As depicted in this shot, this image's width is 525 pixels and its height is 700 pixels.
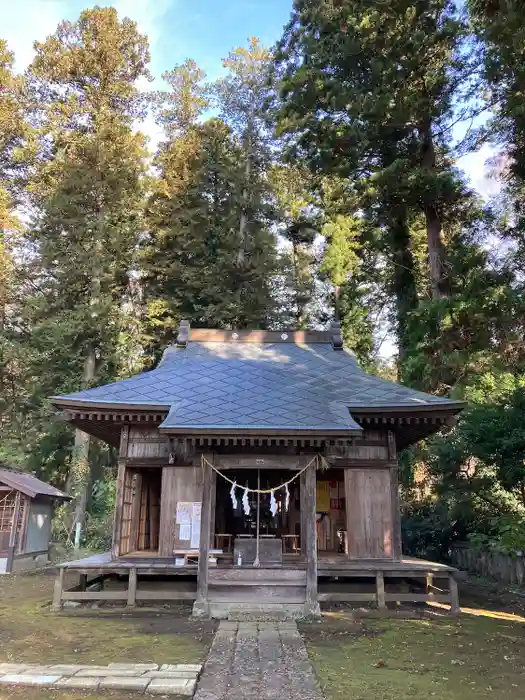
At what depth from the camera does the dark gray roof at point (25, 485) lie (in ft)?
55.2

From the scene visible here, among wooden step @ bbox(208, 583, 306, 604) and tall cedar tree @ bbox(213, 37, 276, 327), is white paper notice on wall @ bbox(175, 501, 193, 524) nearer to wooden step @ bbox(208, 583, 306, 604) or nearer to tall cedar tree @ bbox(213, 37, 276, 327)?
wooden step @ bbox(208, 583, 306, 604)

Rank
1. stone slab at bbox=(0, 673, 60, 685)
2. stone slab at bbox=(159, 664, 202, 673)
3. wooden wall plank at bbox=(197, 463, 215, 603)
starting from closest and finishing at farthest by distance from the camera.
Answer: stone slab at bbox=(0, 673, 60, 685), stone slab at bbox=(159, 664, 202, 673), wooden wall plank at bbox=(197, 463, 215, 603)

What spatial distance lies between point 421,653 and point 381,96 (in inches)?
581

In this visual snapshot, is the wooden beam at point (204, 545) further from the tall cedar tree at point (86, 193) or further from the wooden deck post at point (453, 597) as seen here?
the tall cedar tree at point (86, 193)

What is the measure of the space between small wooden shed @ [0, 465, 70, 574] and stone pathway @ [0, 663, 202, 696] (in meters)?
11.9

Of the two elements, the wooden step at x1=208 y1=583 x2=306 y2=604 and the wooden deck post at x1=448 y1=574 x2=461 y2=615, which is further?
the wooden deck post at x1=448 y1=574 x2=461 y2=615

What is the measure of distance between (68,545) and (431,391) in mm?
13841

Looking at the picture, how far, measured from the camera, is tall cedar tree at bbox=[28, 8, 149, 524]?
2103 cm

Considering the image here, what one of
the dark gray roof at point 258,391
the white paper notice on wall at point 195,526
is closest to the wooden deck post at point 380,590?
the dark gray roof at point 258,391

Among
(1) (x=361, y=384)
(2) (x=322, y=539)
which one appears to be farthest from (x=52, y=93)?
(2) (x=322, y=539)

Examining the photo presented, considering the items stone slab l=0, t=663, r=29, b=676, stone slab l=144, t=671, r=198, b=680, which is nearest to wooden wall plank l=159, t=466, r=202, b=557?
stone slab l=0, t=663, r=29, b=676

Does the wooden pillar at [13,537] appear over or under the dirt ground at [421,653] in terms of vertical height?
over

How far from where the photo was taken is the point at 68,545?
62.2ft

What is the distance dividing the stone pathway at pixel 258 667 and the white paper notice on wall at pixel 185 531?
2.73 m
